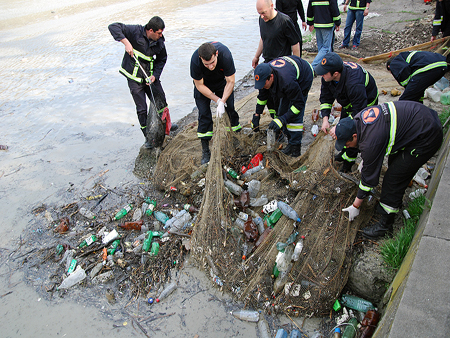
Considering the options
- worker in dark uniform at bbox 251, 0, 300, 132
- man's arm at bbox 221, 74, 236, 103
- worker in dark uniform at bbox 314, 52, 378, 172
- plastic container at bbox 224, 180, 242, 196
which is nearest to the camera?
worker in dark uniform at bbox 314, 52, 378, 172

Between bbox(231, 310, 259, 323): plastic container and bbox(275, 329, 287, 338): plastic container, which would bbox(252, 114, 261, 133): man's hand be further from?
bbox(275, 329, 287, 338): plastic container

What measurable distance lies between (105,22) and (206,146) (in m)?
11.6

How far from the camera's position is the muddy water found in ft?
10.4

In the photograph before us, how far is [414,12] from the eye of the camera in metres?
10.8

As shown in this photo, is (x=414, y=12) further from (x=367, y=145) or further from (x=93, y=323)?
(x=93, y=323)

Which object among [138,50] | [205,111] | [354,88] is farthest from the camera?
[138,50]

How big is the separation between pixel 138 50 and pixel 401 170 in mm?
4309

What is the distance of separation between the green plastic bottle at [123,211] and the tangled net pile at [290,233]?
1.43m

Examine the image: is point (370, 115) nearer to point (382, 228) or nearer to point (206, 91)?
point (382, 228)

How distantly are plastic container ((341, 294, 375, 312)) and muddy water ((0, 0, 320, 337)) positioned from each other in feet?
3.47

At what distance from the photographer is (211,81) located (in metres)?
4.39

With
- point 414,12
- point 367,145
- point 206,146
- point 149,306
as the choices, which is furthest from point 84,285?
point 414,12

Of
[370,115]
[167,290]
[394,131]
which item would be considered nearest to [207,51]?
[370,115]

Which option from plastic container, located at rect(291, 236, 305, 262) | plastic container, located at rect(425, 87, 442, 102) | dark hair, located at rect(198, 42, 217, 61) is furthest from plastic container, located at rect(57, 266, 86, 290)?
plastic container, located at rect(425, 87, 442, 102)
